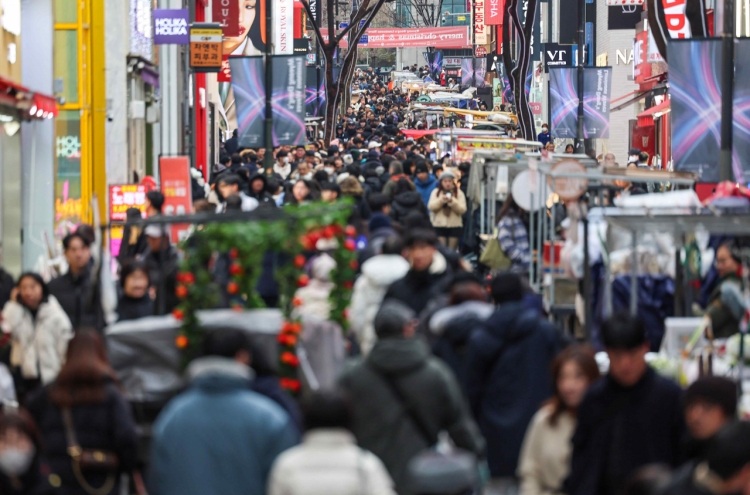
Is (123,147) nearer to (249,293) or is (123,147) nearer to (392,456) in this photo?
(249,293)

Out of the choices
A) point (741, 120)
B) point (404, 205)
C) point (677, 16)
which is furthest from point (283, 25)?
point (741, 120)

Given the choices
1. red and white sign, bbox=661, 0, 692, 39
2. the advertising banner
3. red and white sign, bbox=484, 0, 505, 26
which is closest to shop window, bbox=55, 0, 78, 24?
the advertising banner

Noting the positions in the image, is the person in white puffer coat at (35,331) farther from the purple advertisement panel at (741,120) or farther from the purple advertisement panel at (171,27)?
the purple advertisement panel at (171,27)

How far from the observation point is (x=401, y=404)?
6812mm

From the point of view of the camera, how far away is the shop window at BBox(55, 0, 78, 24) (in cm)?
1921

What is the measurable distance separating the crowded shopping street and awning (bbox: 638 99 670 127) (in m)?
18.3

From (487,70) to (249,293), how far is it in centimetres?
8456

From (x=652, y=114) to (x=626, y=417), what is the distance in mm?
37282

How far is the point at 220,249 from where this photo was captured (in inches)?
313

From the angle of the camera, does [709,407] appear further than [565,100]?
No

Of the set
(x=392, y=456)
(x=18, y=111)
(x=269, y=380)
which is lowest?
(x=392, y=456)

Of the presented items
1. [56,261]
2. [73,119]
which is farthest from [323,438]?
[73,119]

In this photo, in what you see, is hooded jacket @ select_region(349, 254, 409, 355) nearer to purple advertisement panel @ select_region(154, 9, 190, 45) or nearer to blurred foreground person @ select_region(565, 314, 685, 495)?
blurred foreground person @ select_region(565, 314, 685, 495)

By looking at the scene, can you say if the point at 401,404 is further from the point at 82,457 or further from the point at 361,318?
the point at 361,318
